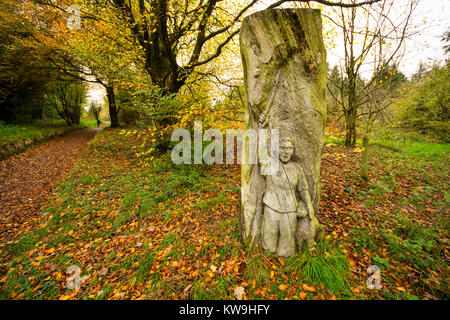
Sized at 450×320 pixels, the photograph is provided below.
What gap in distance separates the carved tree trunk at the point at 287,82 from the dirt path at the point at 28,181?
246 inches

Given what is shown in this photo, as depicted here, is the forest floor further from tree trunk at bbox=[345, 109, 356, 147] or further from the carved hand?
tree trunk at bbox=[345, 109, 356, 147]

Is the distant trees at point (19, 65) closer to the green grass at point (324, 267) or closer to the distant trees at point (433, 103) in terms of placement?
the green grass at point (324, 267)

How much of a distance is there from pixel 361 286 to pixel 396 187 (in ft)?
13.4

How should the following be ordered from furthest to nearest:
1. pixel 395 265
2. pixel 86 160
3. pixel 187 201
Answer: pixel 86 160
pixel 187 201
pixel 395 265

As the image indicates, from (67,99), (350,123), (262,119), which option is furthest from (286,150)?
(67,99)

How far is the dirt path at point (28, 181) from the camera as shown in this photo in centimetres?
448

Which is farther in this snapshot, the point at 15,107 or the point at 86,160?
the point at 15,107

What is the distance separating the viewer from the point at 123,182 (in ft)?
19.4

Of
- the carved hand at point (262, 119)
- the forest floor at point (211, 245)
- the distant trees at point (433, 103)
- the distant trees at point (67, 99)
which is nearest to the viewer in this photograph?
the forest floor at point (211, 245)

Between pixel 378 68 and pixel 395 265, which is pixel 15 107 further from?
pixel 378 68

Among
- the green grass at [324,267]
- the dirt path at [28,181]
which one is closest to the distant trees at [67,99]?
the dirt path at [28,181]

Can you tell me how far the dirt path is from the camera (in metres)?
4.48
